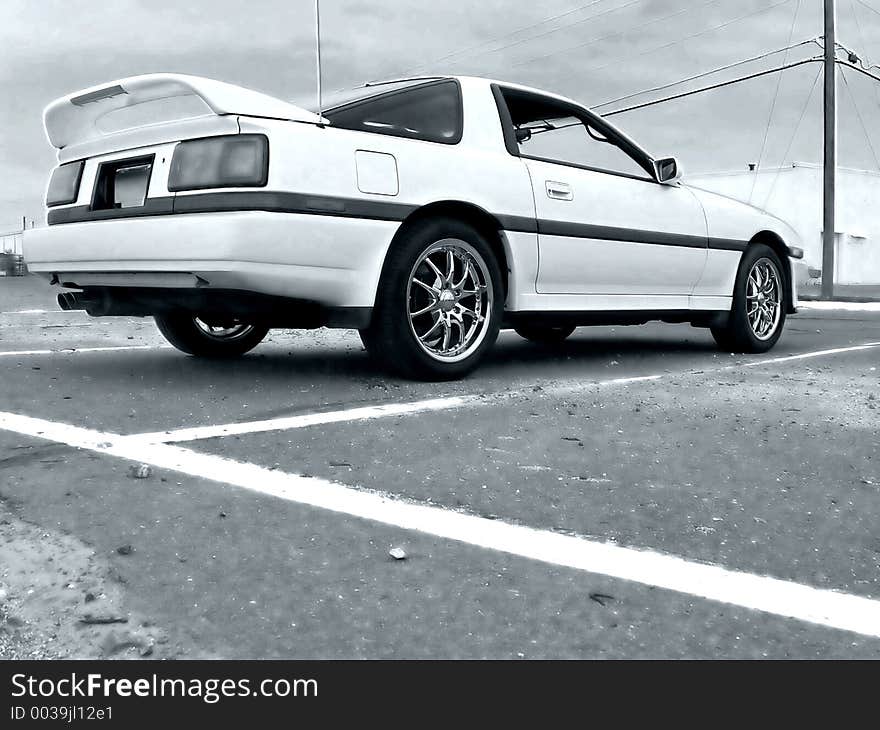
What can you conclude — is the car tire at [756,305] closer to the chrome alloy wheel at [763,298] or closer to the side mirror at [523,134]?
the chrome alloy wheel at [763,298]

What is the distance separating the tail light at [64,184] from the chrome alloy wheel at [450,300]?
177cm

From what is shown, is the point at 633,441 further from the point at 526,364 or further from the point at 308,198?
the point at 526,364

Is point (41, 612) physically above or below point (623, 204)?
below

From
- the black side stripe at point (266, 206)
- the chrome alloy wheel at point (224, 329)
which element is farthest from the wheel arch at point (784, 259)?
the chrome alloy wheel at point (224, 329)

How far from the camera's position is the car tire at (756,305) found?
22.7 feet

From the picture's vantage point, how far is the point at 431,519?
102 inches

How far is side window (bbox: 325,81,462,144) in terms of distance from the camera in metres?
4.67

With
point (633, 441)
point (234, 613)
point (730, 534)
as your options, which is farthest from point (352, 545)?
point (633, 441)

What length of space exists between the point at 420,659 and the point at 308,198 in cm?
285

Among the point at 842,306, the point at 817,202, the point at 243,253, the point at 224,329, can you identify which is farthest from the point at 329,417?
the point at 817,202

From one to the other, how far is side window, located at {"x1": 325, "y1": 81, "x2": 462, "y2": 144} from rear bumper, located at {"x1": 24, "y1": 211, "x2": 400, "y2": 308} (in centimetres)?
53

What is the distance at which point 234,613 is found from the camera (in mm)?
1925

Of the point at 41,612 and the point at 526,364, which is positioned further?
the point at 526,364
